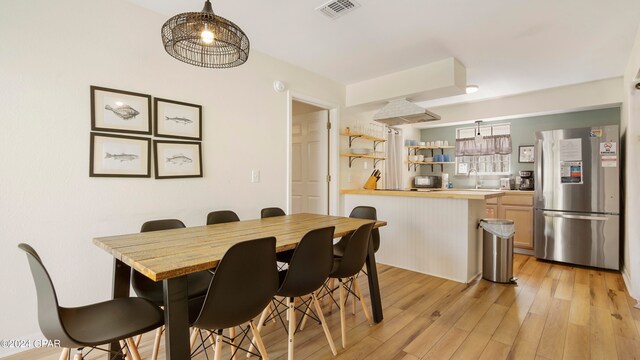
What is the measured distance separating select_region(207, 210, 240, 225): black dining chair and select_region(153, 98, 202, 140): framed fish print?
73 cm

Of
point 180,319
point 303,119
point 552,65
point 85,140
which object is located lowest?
point 180,319

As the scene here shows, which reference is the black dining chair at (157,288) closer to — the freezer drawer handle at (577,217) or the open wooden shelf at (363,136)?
the open wooden shelf at (363,136)

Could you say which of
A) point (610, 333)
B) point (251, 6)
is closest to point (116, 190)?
point (251, 6)

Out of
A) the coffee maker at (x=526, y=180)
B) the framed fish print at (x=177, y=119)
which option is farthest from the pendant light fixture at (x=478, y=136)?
the framed fish print at (x=177, y=119)

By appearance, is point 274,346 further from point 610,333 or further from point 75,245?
point 610,333

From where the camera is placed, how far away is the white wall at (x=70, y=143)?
→ 74.5 inches

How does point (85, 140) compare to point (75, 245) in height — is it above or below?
above

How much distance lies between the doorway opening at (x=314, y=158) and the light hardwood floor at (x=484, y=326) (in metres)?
1.54

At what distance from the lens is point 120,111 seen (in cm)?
228

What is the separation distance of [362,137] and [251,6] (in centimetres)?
257

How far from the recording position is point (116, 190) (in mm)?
2283

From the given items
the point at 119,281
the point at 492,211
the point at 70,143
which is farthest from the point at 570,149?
the point at 70,143

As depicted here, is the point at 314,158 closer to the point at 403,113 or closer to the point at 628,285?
the point at 403,113

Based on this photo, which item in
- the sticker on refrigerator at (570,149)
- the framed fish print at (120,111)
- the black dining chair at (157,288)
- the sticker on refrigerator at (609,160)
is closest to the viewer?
the black dining chair at (157,288)
